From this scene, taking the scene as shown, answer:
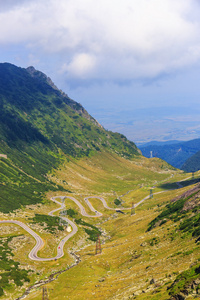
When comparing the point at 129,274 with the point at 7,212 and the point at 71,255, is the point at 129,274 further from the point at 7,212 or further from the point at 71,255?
the point at 7,212

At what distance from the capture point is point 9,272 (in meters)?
101

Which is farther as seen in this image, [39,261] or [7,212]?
[7,212]

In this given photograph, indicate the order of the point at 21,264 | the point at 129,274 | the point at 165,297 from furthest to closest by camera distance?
the point at 21,264 → the point at 129,274 → the point at 165,297

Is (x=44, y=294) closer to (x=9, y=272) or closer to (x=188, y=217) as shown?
(x=9, y=272)

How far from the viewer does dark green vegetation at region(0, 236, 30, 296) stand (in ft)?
308

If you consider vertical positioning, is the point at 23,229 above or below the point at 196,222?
below

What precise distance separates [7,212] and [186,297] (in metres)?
153

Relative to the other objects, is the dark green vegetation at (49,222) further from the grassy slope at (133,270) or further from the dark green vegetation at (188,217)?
the dark green vegetation at (188,217)

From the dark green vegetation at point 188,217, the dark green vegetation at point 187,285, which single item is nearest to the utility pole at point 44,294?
the dark green vegetation at point 188,217

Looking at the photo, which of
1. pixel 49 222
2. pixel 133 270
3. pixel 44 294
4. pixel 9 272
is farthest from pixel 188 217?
pixel 49 222

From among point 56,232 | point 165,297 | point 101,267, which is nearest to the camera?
point 165,297

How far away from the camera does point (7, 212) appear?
174750mm

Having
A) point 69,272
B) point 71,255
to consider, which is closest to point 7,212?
point 71,255

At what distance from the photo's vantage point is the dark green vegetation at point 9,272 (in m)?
93.8
